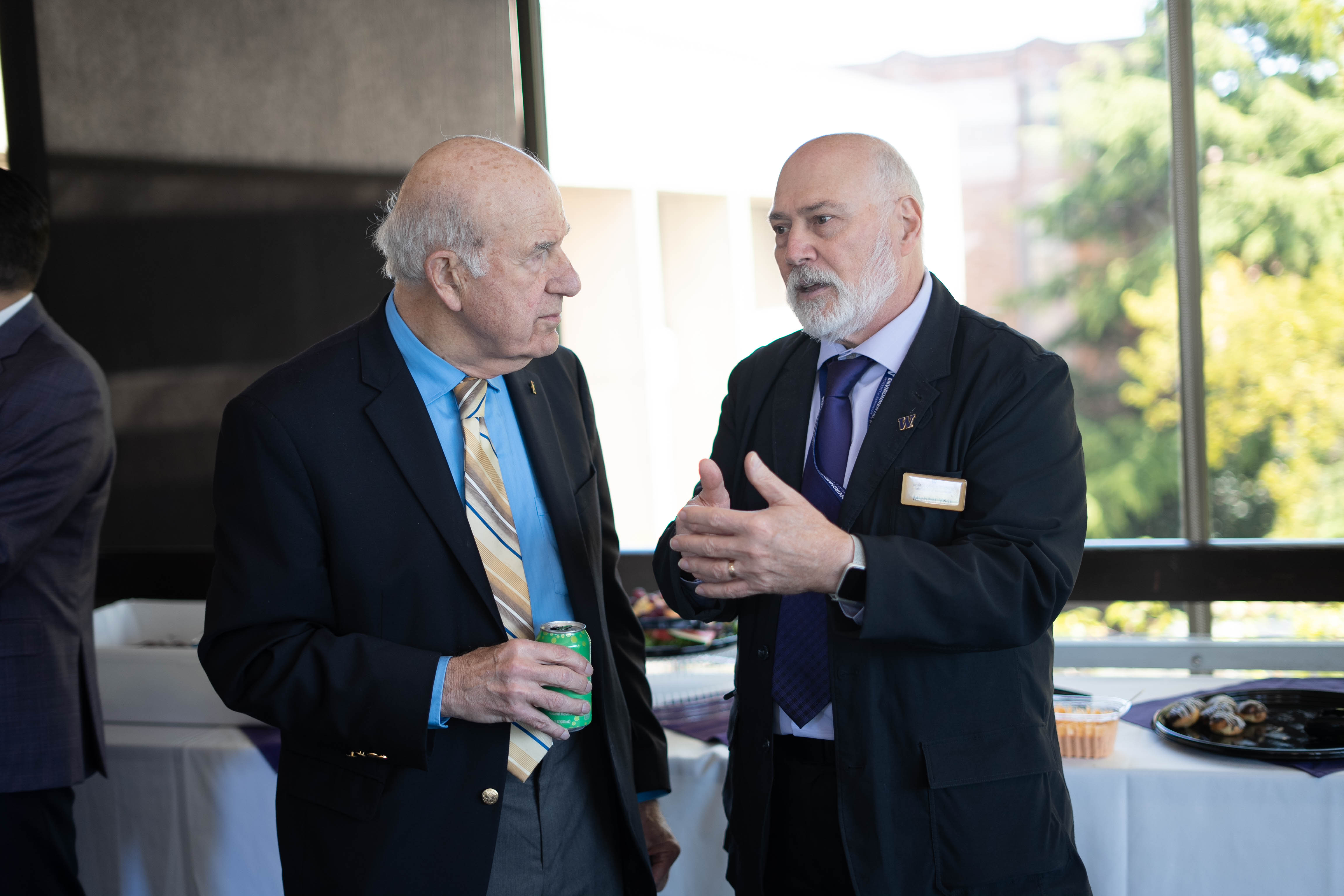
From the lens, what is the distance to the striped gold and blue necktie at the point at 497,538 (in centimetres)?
149

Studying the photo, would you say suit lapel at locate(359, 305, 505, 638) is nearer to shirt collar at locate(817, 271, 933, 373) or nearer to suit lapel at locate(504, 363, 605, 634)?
suit lapel at locate(504, 363, 605, 634)

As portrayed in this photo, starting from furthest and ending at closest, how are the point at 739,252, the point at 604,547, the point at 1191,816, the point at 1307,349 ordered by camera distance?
the point at 739,252 → the point at 1307,349 → the point at 1191,816 → the point at 604,547

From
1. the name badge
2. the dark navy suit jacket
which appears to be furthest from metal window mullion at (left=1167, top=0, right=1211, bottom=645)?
the dark navy suit jacket

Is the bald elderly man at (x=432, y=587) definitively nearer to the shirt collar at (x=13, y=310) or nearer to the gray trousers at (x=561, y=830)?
the gray trousers at (x=561, y=830)

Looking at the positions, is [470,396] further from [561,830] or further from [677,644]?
[677,644]

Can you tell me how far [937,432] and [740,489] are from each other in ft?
1.24

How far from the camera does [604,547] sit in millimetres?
1826

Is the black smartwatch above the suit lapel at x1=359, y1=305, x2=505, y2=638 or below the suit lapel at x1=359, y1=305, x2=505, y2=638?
below

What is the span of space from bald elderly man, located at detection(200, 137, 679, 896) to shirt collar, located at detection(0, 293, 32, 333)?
3.70 feet

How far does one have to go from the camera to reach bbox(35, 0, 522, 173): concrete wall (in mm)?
3809

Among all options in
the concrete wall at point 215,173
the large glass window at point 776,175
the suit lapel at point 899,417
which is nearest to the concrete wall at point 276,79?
the concrete wall at point 215,173

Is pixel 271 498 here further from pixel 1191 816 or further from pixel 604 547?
pixel 1191 816

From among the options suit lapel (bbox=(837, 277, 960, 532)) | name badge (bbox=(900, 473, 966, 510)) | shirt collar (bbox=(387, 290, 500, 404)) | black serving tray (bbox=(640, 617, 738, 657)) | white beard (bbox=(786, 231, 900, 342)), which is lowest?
black serving tray (bbox=(640, 617, 738, 657))

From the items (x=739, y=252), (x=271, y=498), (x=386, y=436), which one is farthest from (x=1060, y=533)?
(x=739, y=252)
